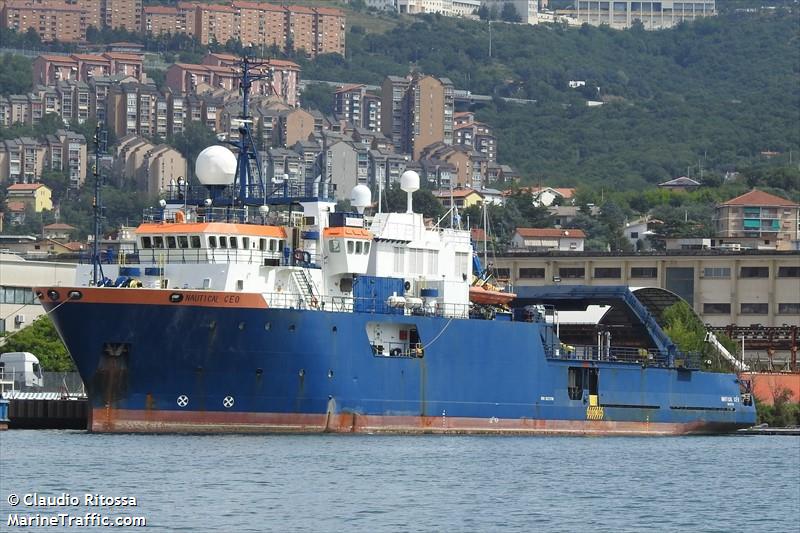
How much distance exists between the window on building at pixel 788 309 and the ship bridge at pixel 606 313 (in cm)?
3923

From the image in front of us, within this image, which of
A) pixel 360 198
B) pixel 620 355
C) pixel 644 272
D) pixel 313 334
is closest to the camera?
pixel 313 334

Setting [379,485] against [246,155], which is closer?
[379,485]

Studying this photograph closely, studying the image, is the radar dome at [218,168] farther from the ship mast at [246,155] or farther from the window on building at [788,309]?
the window on building at [788,309]

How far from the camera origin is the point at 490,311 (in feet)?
256

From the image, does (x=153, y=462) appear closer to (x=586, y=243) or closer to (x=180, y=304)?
(x=180, y=304)

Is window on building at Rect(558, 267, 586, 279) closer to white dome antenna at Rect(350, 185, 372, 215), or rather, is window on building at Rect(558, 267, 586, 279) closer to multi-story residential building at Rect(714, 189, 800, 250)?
multi-story residential building at Rect(714, 189, 800, 250)

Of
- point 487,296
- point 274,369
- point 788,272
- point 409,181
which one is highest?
point 409,181

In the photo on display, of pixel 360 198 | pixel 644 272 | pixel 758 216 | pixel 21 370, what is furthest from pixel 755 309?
pixel 21 370

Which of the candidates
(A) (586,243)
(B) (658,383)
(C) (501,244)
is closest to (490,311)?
(B) (658,383)

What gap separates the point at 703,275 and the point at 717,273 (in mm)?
1022

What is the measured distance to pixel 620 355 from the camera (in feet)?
291

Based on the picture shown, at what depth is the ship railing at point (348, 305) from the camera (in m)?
69.3

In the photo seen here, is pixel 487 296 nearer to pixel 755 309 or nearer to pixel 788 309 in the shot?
pixel 788 309

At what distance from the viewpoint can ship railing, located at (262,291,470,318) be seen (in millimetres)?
69312
